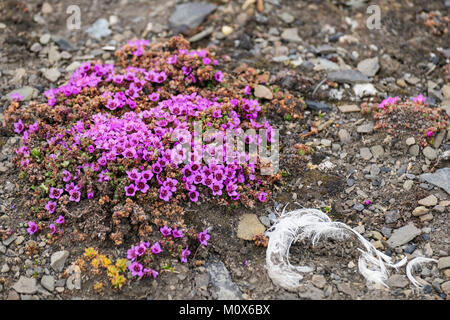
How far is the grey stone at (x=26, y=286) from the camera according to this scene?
542cm

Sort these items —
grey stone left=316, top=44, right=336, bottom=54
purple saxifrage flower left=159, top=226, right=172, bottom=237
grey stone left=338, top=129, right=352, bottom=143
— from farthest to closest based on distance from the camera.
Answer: grey stone left=316, top=44, right=336, bottom=54 → grey stone left=338, top=129, right=352, bottom=143 → purple saxifrage flower left=159, top=226, right=172, bottom=237

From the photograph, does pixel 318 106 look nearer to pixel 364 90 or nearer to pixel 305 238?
pixel 364 90

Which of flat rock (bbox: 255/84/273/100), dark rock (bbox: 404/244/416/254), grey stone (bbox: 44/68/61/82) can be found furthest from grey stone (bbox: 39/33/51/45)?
dark rock (bbox: 404/244/416/254)

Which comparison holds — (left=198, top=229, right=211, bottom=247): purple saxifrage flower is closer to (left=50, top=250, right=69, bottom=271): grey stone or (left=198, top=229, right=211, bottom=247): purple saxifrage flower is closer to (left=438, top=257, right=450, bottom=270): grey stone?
(left=50, top=250, right=69, bottom=271): grey stone

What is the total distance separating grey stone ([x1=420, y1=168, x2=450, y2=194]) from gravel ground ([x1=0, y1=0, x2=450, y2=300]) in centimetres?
1

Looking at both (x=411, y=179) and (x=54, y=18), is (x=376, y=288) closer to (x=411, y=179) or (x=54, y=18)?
(x=411, y=179)

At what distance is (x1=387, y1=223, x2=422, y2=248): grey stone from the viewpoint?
5984 millimetres

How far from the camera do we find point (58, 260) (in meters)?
5.66

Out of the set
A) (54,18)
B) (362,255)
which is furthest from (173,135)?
(54,18)

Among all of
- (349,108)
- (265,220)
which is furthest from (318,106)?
(265,220)

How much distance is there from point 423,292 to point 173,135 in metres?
3.69

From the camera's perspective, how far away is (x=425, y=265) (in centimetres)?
572

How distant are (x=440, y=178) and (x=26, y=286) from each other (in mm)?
5541

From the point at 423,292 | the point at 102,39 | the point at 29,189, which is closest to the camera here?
the point at 423,292
